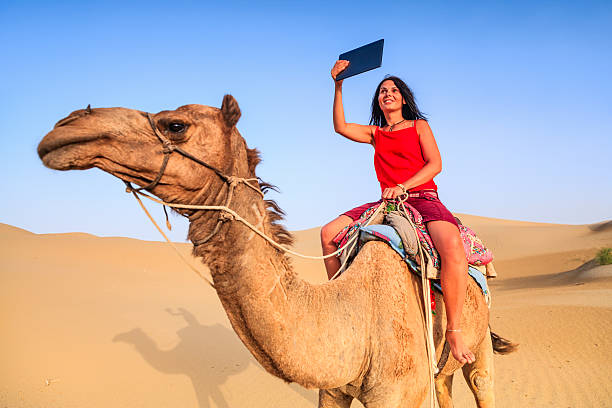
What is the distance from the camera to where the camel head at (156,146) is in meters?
2.01

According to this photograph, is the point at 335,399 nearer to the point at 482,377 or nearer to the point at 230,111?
the point at 482,377

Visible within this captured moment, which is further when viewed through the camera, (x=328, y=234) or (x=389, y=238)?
(x=328, y=234)

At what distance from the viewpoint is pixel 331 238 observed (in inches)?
148

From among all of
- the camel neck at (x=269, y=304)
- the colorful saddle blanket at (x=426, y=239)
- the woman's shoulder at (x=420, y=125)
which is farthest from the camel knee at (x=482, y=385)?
the woman's shoulder at (x=420, y=125)

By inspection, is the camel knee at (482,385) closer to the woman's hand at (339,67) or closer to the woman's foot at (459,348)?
the woman's foot at (459,348)

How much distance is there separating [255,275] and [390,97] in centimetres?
240

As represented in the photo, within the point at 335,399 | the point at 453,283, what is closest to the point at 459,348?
the point at 453,283

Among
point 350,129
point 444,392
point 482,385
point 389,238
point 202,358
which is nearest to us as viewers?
point 389,238

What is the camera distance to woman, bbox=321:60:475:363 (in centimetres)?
319

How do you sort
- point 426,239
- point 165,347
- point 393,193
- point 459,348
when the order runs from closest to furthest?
point 459,348
point 426,239
point 393,193
point 165,347

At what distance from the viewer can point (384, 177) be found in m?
4.01

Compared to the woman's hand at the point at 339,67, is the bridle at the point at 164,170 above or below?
below

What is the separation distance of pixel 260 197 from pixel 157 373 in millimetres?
6657

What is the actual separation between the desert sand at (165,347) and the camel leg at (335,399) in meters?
4.31
